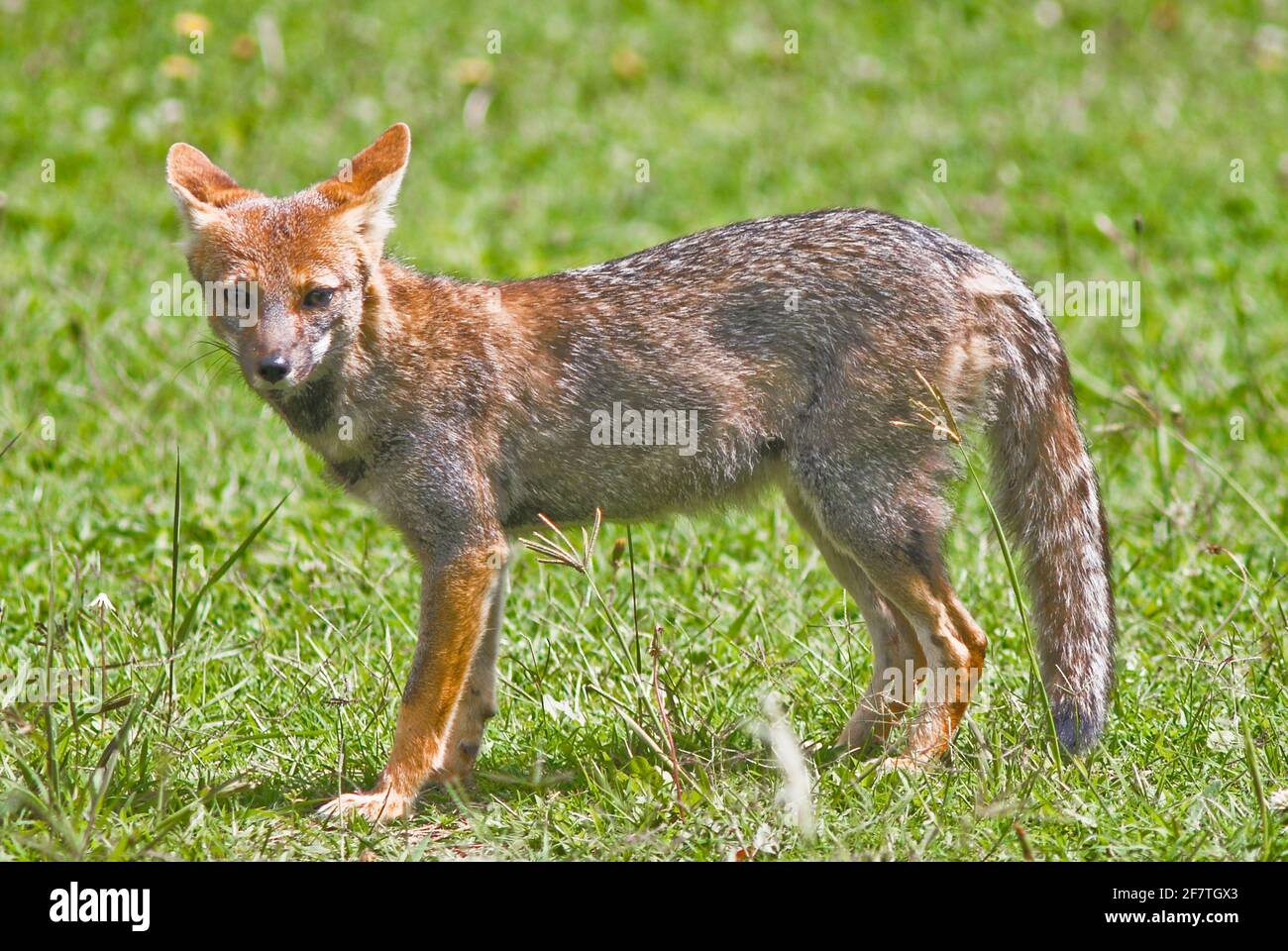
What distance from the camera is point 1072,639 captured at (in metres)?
4.71

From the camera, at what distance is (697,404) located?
4.82m

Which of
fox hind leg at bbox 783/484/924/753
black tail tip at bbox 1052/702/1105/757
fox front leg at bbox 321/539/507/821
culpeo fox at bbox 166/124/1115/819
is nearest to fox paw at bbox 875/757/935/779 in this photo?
culpeo fox at bbox 166/124/1115/819

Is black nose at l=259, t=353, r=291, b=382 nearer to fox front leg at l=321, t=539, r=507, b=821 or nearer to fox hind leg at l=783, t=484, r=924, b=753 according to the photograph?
fox front leg at l=321, t=539, r=507, b=821

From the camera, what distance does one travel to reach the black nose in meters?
4.29

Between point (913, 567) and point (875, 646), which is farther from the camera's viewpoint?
point (875, 646)

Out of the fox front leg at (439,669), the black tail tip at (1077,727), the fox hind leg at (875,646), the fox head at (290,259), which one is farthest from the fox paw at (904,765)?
the fox head at (290,259)

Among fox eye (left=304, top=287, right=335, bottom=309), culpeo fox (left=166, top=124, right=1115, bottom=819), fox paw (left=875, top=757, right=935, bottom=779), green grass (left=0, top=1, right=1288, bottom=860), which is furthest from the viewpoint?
culpeo fox (left=166, top=124, right=1115, bottom=819)

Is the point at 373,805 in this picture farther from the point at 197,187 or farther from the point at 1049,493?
the point at 1049,493

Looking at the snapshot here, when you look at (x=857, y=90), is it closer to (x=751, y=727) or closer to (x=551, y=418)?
(x=551, y=418)

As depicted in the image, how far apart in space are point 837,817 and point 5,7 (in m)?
8.89

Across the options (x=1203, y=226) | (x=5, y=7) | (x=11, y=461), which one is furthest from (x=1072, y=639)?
(x=5, y=7)

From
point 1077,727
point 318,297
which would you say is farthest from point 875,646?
point 318,297

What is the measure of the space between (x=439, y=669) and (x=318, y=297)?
1129 mm

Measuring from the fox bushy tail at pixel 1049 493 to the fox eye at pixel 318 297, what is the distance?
6.71 ft
